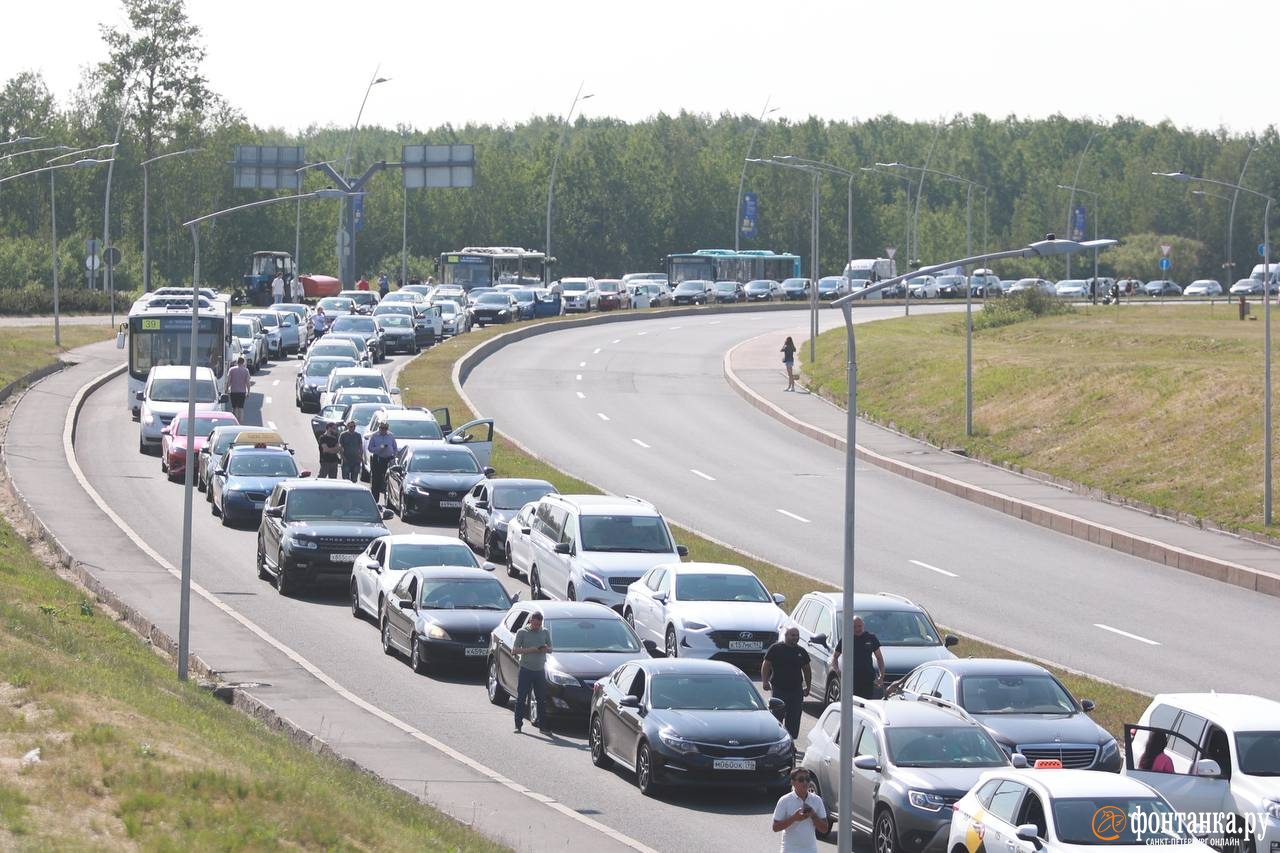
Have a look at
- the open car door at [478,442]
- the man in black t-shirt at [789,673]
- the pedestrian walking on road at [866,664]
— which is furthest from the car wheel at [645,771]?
the open car door at [478,442]

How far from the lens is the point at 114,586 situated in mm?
28422

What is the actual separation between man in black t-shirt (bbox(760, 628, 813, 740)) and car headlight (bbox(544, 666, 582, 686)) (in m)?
2.50

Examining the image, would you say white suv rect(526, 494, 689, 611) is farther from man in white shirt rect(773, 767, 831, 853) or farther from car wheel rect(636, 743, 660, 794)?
man in white shirt rect(773, 767, 831, 853)

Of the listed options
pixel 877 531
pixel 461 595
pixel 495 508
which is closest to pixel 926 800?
pixel 461 595

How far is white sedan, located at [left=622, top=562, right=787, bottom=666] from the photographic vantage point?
77.0ft

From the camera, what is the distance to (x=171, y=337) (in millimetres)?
46969

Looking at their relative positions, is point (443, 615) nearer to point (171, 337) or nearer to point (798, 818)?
point (798, 818)

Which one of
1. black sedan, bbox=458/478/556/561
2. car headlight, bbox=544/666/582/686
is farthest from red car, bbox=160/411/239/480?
car headlight, bbox=544/666/582/686

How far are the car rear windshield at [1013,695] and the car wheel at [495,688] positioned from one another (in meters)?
6.37

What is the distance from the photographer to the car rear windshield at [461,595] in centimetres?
2441

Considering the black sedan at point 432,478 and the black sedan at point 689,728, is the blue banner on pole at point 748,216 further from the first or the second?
the black sedan at point 689,728

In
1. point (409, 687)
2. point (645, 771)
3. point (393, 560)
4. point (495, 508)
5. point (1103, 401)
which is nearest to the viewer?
point (645, 771)

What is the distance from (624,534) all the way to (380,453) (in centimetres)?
951

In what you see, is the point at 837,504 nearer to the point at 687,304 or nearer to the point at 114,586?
the point at 114,586
